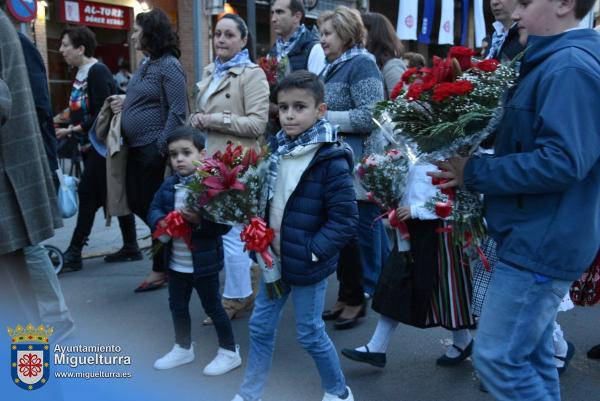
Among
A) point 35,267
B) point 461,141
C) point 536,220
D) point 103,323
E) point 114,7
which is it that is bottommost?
point 103,323

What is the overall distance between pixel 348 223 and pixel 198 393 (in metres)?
1.34

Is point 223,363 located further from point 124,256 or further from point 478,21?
point 478,21

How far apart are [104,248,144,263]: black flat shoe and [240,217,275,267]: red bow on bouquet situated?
11.3ft

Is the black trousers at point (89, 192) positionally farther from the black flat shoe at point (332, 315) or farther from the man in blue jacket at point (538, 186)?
the man in blue jacket at point (538, 186)

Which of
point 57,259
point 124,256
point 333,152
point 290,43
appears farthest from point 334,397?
point 124,256

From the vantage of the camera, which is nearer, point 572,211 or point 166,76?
point 572,211

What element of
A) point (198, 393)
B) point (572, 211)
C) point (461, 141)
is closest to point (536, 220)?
point (572, 211)

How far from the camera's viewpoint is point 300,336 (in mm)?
3035

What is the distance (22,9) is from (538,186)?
6.26 m

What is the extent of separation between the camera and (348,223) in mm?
2945

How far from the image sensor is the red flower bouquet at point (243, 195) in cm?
285

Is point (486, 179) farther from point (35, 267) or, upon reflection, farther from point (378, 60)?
point (378, 60)

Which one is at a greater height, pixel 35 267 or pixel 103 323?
pixel 35 267

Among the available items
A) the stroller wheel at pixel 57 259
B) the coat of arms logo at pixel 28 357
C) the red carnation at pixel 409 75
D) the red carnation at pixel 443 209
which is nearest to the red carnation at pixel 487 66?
the red carnation at pixel 409 75
